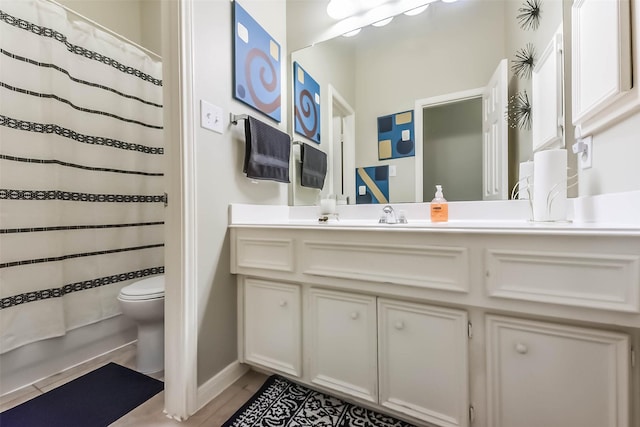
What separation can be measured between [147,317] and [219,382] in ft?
1.72

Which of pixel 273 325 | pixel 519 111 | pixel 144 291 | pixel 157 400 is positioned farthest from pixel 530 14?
pixel 157 400

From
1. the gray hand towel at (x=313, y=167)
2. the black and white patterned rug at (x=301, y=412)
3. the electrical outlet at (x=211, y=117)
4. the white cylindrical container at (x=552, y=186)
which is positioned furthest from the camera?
the gray hand towel at (x=313, y=167)

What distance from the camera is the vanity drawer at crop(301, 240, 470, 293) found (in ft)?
2.74

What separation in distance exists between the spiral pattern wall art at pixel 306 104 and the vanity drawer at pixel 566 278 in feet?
4.20

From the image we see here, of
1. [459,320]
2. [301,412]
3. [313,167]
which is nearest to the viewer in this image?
[459,320]

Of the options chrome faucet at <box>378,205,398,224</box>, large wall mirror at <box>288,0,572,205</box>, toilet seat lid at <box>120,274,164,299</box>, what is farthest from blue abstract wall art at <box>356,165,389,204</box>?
toilet seat lid at <box>120,274,164,299</box>

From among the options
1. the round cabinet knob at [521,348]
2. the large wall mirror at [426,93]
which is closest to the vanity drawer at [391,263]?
the round cabinet knob at [521,348]

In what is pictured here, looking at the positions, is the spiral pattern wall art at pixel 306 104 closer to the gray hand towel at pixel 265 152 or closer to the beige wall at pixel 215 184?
the gray hand towel at pixel 265 152

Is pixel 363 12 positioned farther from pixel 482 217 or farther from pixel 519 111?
pixel 482 217

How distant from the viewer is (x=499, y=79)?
1.24 m

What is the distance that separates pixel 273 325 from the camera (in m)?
1.21

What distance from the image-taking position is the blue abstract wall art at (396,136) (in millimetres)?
1432

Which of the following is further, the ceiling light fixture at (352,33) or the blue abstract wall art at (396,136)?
the ceiling light fixture at (352,33)

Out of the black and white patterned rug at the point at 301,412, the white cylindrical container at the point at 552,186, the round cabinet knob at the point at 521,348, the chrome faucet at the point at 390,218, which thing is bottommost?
the black and white patterned rug at the point at 301,412
